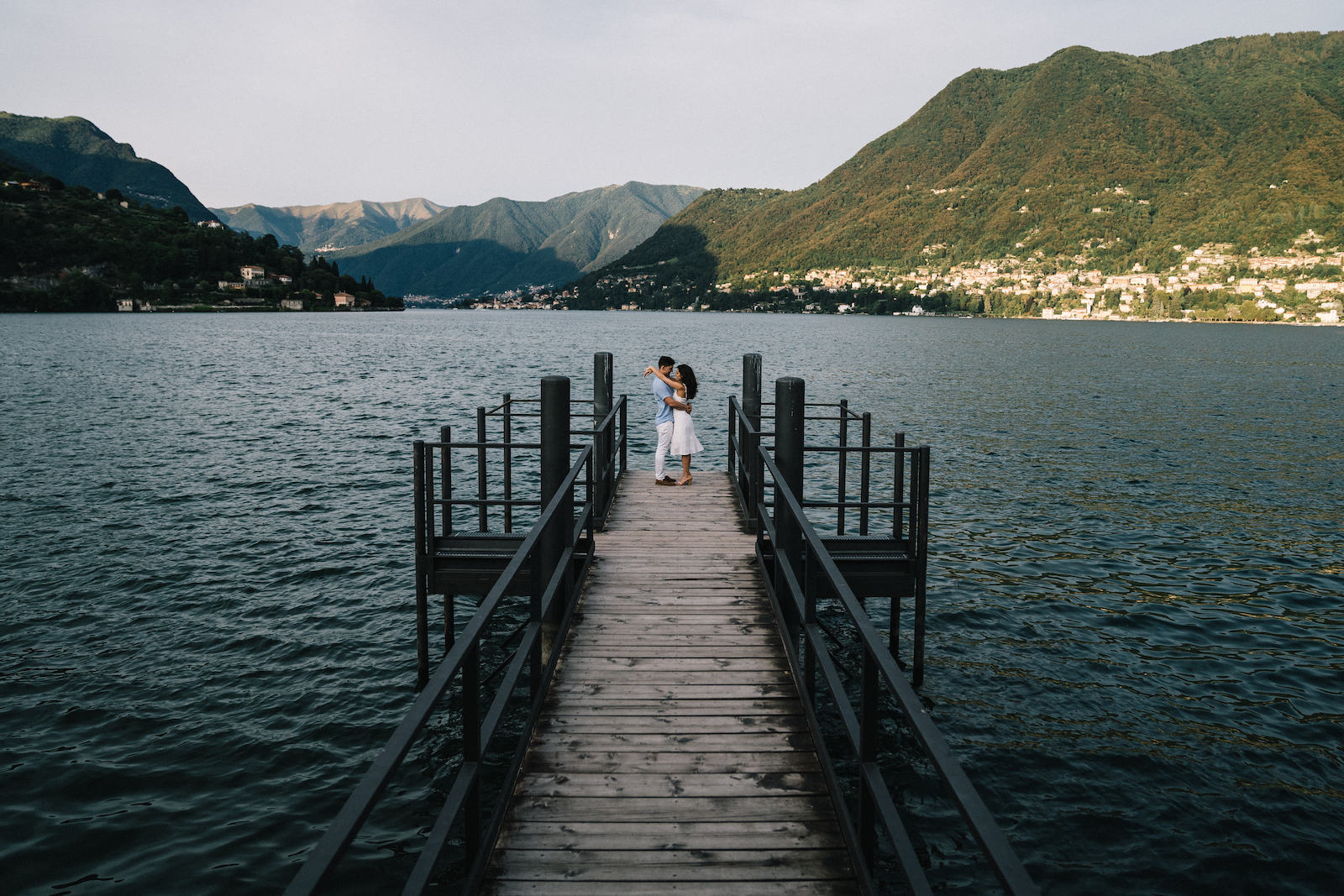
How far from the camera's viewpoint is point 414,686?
9305 mm

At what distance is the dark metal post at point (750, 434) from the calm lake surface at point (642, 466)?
127 inches

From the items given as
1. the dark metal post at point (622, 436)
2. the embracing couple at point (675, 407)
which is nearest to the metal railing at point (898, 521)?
the embracing couple at point (675, 407)

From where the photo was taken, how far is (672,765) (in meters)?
4.95

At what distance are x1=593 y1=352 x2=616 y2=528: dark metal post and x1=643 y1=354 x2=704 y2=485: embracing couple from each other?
30.3 inches

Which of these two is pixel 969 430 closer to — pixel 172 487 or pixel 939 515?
pixel 939 515

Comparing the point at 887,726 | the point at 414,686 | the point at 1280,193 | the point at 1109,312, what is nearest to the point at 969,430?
the point at 887,726

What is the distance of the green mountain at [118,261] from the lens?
143000mm

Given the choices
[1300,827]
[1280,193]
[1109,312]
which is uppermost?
[1280,193]

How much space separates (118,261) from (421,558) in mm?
185404

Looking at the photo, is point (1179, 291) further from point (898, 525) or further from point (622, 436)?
A: point (898, 525)

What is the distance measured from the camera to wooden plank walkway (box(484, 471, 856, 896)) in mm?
3959

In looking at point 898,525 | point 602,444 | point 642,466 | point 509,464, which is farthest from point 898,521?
point 642,466

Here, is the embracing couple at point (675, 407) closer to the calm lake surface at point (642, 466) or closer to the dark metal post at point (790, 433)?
the dark metal post at point (790, 433)

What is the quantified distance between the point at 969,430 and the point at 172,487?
26400 millimetres
